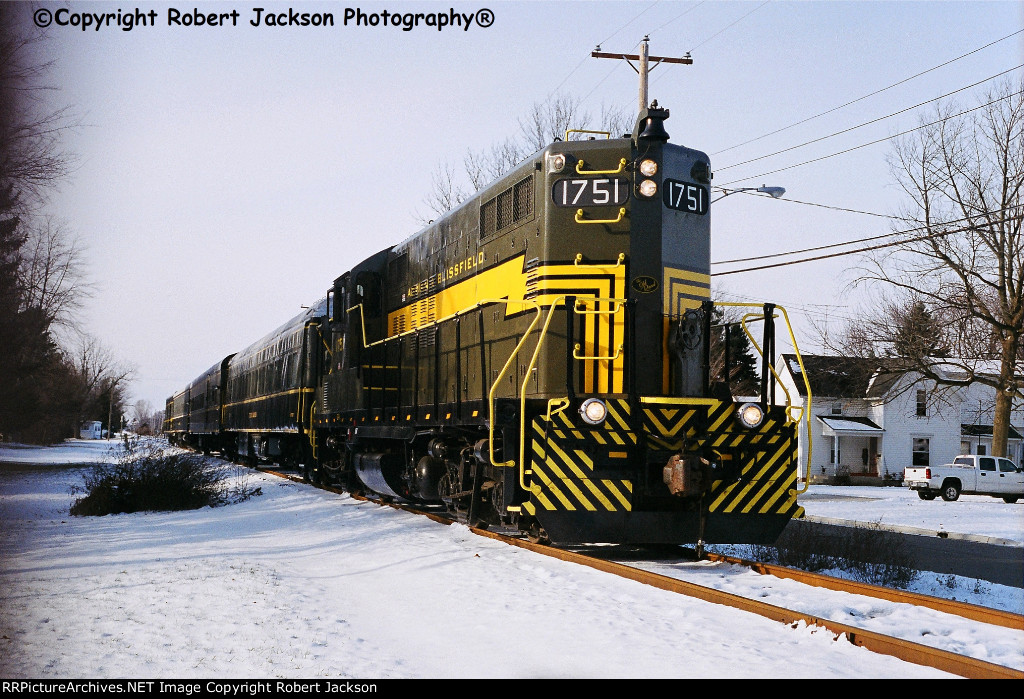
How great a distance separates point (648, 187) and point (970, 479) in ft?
82.1

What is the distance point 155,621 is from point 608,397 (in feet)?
14.6

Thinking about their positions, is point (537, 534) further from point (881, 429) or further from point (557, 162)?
point (881, 429)

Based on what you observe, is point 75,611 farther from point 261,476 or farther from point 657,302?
point 261,476

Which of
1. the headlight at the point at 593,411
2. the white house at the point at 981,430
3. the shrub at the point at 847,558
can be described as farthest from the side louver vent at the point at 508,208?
the white house at the point at 981,430

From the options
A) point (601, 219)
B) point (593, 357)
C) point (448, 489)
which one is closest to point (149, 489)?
point (448, 489)

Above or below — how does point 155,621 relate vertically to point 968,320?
below

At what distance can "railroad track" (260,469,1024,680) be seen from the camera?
186 inches

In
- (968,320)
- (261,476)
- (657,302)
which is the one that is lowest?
(261,476)

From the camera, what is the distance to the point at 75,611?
19.7 ft

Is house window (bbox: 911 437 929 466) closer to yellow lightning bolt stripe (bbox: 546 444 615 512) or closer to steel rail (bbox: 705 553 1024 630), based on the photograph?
steel rail (bbox: 705 553 1024 630)

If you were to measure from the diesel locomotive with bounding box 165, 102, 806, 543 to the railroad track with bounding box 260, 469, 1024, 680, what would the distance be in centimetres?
39

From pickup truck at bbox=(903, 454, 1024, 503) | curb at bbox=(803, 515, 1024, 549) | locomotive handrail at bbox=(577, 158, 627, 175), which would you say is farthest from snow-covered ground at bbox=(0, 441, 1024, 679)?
pickup truck at bbox=(903, 454, 1024, 503)

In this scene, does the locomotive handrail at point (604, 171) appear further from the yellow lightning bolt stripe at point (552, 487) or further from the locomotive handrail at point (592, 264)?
the yellow lightning bolt stripe at point (552, 487)

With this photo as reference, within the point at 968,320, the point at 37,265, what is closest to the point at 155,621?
the point at 37,265
